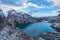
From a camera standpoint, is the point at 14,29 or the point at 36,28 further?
the point at 36,28

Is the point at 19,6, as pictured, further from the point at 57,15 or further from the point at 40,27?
the point at 57,15

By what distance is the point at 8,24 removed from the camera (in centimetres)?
485

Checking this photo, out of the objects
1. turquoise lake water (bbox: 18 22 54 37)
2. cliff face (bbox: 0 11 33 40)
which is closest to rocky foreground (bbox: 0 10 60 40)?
cliff face (bbox: 0 11 33 40)

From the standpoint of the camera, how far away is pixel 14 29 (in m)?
4.87

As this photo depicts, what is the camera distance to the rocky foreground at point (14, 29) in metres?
4.81

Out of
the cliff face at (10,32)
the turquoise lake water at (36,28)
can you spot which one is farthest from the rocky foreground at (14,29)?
the turquoise lake water at (36,28)

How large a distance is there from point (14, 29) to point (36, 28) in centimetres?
74

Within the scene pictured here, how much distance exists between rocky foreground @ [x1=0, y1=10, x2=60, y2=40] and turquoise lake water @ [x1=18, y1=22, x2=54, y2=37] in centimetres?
11

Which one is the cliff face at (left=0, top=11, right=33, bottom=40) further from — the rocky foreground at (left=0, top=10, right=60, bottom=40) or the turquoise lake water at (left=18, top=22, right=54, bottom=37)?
the turquoise lake water at (left=18, top=22, right=54, bottom=37)

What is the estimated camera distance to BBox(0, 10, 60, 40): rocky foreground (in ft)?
15.8

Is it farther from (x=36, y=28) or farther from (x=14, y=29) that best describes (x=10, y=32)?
(x=36, y=28)

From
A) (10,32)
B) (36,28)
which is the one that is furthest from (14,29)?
(36,28)

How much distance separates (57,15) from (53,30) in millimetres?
544

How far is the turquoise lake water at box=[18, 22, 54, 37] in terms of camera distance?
489cm
